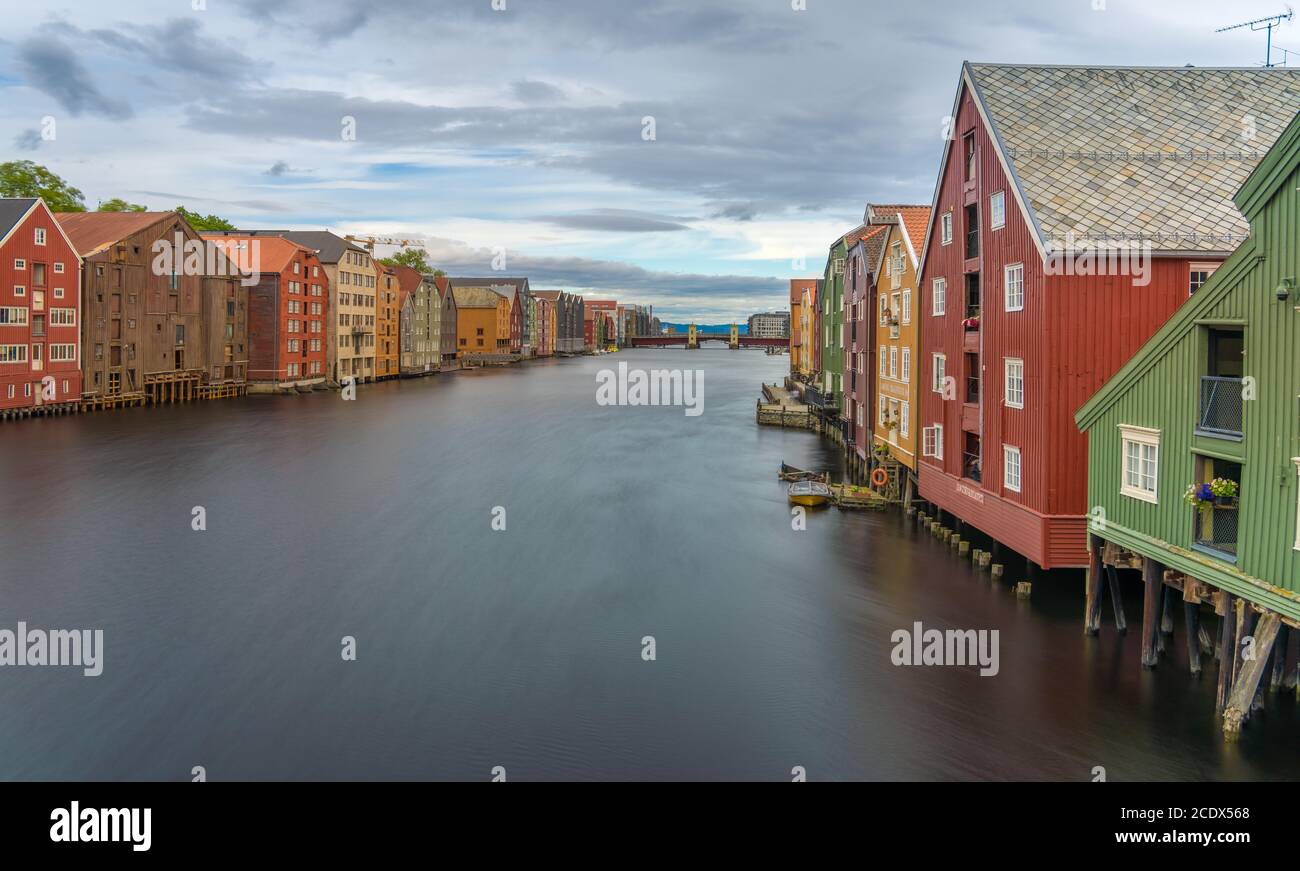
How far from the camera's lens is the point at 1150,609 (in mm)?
18219

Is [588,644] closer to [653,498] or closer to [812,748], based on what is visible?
[812,748]

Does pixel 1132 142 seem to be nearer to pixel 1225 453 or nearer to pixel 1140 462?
pixel 1140 462

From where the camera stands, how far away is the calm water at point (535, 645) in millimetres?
15664

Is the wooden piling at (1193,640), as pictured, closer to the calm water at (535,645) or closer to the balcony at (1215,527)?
the calm water at (535,645)

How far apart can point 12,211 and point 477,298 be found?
10601cm

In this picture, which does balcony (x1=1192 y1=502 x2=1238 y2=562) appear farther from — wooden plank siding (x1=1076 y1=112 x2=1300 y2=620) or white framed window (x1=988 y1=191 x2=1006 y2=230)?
white framed window (x1=988 y1=191 x2=1006 y2=230)

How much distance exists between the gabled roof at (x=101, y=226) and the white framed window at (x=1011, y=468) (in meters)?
64.9

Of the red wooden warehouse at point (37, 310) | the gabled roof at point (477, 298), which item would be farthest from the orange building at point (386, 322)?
the red wooden warehouse at point (37, 310)

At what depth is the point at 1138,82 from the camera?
26.4 meters

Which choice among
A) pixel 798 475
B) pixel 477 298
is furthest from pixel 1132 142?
pixel 477 298

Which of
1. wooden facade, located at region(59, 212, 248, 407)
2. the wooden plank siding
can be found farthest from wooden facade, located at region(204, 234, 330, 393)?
the wooden plank siding
